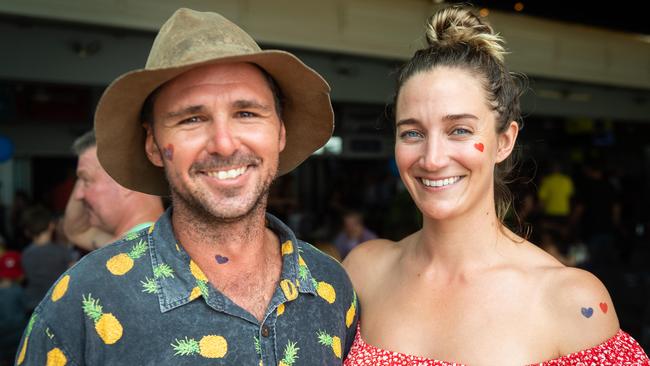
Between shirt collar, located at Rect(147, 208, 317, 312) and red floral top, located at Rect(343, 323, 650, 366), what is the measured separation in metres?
0.36

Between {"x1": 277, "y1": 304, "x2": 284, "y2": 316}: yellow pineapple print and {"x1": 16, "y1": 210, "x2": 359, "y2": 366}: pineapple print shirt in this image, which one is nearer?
{"x1": 16, "y1": 210, "x2": 359, "y2": 366}: pineapple print shirt

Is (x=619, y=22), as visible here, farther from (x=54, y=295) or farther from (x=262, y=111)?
(x=54, y=295)

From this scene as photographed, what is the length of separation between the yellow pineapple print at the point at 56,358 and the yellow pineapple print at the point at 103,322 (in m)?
0.10

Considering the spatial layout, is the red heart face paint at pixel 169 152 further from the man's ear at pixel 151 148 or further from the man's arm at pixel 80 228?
the man's arm at pixel 80 228

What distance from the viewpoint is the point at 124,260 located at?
167 centimetres

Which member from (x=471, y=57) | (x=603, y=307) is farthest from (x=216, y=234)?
(x=603, y=307)

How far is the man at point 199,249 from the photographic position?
1.56 meters

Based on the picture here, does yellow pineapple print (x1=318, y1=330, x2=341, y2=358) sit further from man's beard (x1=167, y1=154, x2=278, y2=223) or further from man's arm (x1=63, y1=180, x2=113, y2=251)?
man's arm (x1=63, y1=180, x2=113, y2=251)

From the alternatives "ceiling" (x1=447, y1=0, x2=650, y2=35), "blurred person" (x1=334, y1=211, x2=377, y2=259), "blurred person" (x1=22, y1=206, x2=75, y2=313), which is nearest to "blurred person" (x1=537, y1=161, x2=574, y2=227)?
"ceiling" (x1=447, y1=0, x2=650, y2=35)

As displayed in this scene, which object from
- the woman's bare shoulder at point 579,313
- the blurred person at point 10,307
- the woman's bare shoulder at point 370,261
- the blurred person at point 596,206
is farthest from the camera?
the blurred person at point 596,206

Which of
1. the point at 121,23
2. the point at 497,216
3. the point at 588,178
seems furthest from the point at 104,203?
the point at 588,178

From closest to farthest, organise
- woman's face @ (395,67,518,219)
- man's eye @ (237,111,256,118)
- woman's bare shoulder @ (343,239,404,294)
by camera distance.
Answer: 1. man's eye @ (237,111,256,118)
2. woman's face @ (395,67,518,219)
3. woman's bare shoulder @ (343,239,404,294)

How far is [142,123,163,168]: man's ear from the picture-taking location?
1817 millimetres

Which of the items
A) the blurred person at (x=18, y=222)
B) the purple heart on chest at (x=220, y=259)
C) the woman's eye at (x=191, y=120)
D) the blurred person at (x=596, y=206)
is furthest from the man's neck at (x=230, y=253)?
the blurred person at (x=596, y=206)
